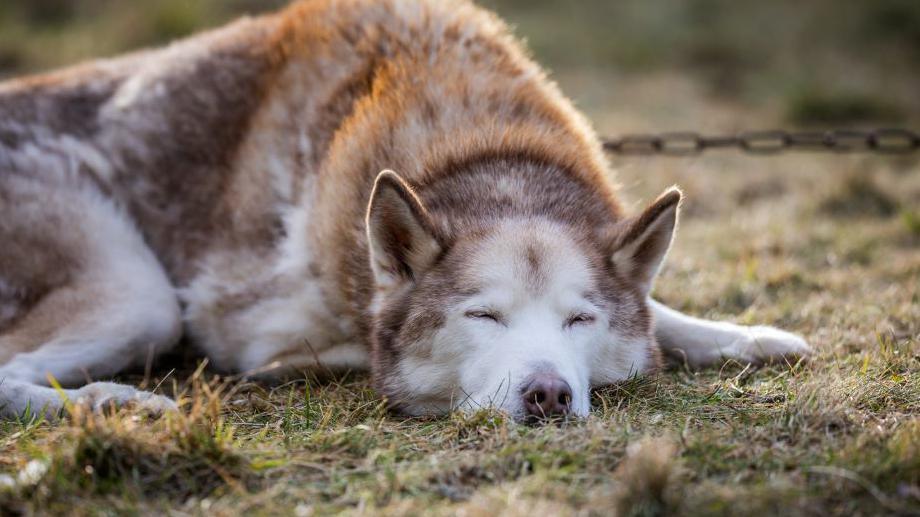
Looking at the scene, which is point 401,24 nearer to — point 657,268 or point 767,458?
point 657,268

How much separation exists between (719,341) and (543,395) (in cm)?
127

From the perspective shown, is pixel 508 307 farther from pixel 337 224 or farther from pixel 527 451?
pixel 337 224

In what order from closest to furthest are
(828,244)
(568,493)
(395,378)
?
(568,493)
(395,378)
(828,244)

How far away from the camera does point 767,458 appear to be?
2492 mm

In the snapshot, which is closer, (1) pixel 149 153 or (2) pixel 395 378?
(2) pixel 395 378

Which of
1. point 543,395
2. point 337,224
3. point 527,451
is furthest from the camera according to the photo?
point 337,224

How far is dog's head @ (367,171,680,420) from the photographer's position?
2.88 meters

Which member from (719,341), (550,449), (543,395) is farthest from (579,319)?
(719,341)

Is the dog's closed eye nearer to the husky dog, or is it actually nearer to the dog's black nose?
the husky dog

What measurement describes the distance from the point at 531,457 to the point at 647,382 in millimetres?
894

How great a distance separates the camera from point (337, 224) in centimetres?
360

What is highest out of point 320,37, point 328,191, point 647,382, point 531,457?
point 320,37

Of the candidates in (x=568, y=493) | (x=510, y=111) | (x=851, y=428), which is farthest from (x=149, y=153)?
(x=851, y=428)

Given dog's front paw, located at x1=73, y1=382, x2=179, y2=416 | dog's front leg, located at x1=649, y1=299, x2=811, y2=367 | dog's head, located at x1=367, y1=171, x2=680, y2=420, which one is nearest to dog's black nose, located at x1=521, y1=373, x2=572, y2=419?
dog's head, located at x1=367, y1=171, x2=680, y2=420
